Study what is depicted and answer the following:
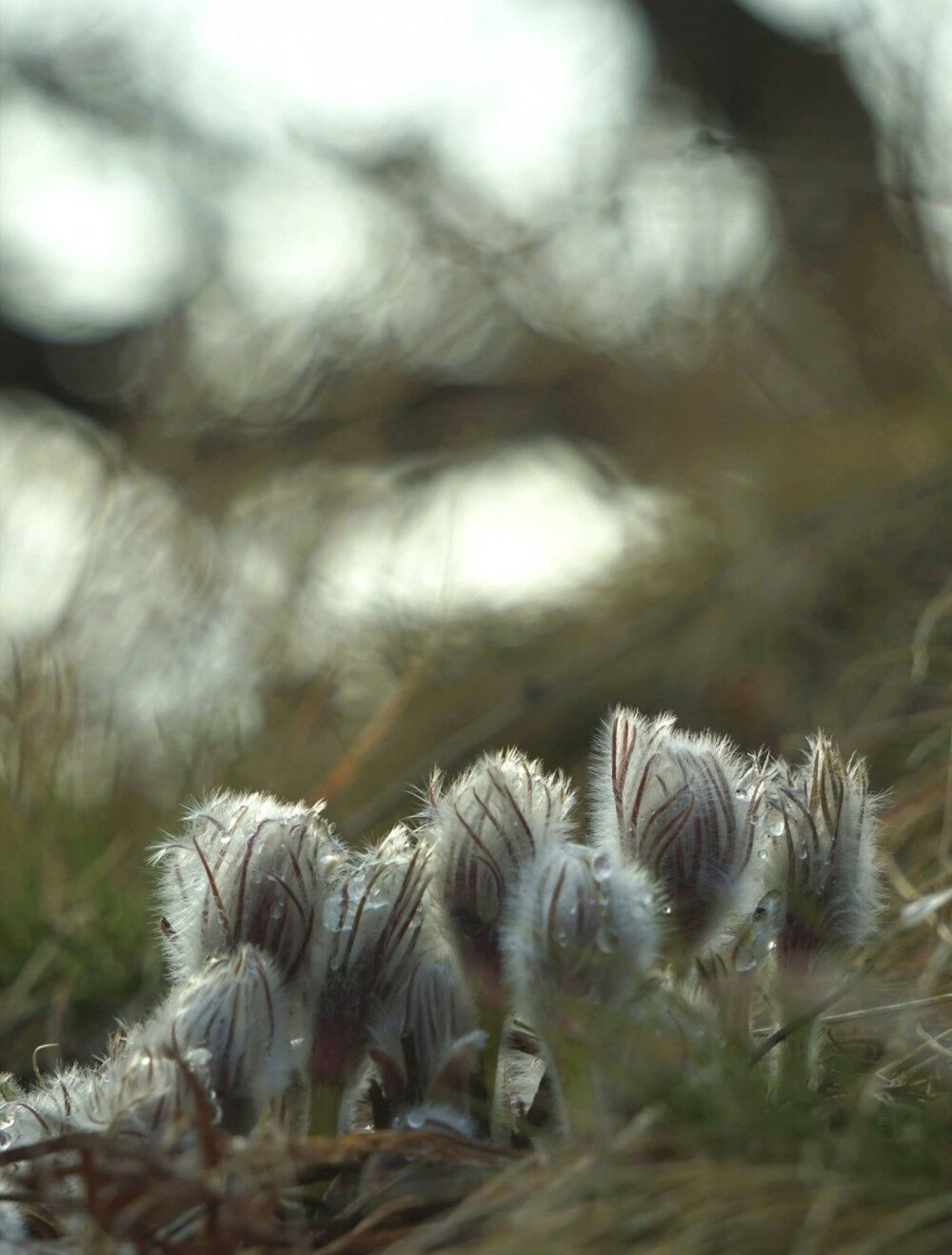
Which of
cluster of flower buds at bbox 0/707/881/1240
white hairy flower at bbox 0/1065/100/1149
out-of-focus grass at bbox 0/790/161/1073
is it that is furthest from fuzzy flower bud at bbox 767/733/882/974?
out-of-focus grass at bbox 0/790/161/1073

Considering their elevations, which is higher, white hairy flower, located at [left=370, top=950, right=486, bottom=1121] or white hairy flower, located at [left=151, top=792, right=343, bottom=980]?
white hairy flower, located at [left=151, top=792, right=343, bottom=980]

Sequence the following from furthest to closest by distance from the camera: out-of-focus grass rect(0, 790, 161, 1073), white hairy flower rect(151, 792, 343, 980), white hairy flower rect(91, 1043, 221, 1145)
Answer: out-of-focus grass rect(0, 790, 161, 1073)
white hairy flower rect(151, 792, 343, 980)
white hairy flower rect(91, 1043, 221, 1145)

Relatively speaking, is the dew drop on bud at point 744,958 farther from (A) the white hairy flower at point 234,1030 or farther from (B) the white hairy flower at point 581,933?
(A) the white hairy flower at point 234,1030

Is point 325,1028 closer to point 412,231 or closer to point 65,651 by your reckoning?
point 65,651

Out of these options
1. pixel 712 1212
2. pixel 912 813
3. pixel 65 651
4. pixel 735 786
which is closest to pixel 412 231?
pixel 65 651

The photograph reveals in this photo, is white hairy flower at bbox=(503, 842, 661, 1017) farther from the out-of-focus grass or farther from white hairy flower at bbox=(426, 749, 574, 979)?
the out-of-focus grass

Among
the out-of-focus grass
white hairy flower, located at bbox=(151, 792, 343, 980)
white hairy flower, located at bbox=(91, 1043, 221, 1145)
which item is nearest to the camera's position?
white hairy flower, located at bbox=(91, 1043, 221, 1145)

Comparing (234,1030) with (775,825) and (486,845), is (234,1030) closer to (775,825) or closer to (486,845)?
(486,845)
